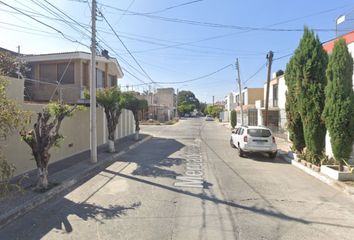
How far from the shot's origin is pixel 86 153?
1582cm

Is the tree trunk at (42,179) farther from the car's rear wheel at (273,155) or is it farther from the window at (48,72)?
the window at (48,72)

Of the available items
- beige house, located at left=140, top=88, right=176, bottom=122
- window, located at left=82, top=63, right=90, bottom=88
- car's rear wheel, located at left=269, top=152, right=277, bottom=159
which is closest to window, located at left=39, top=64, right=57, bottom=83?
window, located at left=82, top=63, right=90, bottom=88

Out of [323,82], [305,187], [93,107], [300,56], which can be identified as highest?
[300,56]

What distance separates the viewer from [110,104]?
53.4 feet

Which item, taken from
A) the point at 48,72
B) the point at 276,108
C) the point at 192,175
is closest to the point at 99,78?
the point at 48,72

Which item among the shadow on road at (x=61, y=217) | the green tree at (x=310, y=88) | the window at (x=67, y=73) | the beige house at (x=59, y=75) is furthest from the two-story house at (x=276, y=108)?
the shadow on road at (x=61, y=217)

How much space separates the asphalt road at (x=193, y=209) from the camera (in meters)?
5.92

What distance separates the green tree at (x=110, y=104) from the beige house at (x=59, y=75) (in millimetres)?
5168

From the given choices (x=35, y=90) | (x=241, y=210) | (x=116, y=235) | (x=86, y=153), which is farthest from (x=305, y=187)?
(x=35, y=90)

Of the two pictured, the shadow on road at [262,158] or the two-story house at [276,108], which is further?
the two-story house at [276,108]

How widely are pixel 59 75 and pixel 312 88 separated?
16928 millimetres

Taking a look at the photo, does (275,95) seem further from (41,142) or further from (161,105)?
(161,105)

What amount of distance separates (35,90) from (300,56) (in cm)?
1719

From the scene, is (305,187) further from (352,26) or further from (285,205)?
(352,26)
